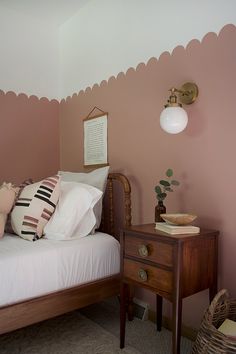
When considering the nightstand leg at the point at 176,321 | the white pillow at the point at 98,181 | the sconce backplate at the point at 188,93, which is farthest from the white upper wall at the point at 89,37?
the nightstand leg at the point at 176,321

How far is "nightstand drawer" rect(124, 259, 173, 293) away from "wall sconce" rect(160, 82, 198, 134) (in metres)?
0.73

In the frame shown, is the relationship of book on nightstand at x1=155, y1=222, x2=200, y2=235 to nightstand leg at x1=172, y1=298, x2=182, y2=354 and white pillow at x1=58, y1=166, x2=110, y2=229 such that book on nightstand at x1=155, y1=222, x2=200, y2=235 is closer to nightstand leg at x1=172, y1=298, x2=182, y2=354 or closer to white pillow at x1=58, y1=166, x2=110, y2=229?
nightstand leg at x1=172, y1=298, x2=182, y2=354

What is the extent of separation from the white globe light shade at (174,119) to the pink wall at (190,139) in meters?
0.14

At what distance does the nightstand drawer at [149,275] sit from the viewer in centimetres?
139

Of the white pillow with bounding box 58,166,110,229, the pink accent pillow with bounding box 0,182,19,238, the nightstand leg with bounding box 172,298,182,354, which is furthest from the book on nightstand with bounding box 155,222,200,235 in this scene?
the pink accent pillow with bounding box 0,182,19,238

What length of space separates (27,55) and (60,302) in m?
2.24

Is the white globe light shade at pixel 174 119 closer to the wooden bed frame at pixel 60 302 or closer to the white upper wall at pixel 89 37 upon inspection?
the white upper wall at pixel 89 37

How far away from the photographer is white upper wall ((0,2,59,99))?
106 inches

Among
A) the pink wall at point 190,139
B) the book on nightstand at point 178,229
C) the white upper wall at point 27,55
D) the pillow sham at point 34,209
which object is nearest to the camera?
the book on nightstand at point 178,229

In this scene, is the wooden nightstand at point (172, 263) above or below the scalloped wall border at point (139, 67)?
below

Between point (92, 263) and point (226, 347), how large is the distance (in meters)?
0.88

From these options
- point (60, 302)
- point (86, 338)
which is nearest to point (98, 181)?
point (60, 302)

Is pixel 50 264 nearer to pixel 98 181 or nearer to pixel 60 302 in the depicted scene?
pixel 60 302

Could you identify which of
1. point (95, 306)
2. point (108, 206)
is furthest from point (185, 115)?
point (95, 306)
